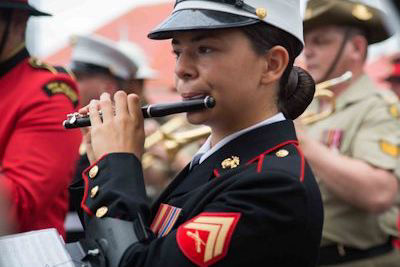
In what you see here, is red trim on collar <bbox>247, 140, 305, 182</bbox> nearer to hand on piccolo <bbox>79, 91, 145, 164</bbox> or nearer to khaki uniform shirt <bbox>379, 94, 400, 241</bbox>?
hand on piccolo <bbox>79, 91, 145, 164</bbox>

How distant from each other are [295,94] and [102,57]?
342cm

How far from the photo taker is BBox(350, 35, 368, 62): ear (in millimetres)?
4344

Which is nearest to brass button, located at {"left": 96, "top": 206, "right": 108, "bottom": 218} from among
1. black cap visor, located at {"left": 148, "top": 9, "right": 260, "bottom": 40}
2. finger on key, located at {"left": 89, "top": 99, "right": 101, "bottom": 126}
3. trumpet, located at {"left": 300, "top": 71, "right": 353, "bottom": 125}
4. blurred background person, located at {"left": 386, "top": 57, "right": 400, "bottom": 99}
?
finger on key, located at {"left": 89, "top": 99, "right": 101, "bottom": 126}

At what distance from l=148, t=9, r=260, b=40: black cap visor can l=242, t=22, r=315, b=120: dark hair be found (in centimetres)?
4

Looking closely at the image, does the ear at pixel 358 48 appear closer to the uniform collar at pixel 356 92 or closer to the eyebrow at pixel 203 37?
the uniform collar at pixel 356 92

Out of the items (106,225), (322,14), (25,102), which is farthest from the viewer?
(322,14)

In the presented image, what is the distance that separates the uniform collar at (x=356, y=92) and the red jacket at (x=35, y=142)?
1.60m

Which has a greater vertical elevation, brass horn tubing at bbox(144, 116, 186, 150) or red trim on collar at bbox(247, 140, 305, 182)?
red trim on collar at bbox(247, 140, 305, 182)

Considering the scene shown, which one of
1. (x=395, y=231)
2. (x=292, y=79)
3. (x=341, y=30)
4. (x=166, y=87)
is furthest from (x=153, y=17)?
(x=292, y=79)

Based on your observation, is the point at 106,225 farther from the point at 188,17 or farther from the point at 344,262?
the point at 344,262

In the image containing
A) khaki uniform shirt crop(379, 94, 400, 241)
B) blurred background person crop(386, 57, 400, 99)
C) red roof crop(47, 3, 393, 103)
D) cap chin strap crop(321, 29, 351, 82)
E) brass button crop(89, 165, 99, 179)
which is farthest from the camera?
red roof crop(47, 3, 393, 103)

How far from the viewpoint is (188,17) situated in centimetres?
208

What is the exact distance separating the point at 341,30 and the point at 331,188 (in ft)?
3.31

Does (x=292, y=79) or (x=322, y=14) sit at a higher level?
(x=292, y=79)
